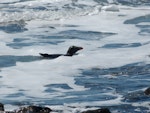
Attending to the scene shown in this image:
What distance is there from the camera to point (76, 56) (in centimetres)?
1762

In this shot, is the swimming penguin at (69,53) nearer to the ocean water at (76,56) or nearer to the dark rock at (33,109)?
the ocean water at (76,56)

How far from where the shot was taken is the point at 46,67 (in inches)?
645

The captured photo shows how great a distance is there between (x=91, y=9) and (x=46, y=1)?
3206mm

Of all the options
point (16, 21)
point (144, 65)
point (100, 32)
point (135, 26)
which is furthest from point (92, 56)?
point (16, 21)

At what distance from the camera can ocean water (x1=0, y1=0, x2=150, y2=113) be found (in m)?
13.1

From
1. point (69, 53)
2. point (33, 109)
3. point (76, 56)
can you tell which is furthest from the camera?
point (69, 53)

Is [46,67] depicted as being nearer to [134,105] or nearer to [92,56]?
[92,56]

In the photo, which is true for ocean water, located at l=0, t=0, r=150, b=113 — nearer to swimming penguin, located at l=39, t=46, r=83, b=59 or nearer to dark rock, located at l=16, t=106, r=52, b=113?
swimming penguin, located at l=39, t=46, r=83, b=59

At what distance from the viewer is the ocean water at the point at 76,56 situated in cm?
1306

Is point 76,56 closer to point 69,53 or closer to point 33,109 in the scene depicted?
point 69,53

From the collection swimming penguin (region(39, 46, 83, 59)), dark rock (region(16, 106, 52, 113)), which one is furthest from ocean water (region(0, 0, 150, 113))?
dark rock (region(16, 106, 52, 113))

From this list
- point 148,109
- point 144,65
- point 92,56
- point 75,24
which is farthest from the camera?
point 75,24

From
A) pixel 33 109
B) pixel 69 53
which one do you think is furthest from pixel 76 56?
pixel 33 109

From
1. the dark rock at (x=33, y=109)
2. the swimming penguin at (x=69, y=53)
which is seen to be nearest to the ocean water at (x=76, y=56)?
the swimming penguin at (x=69, y=53)
